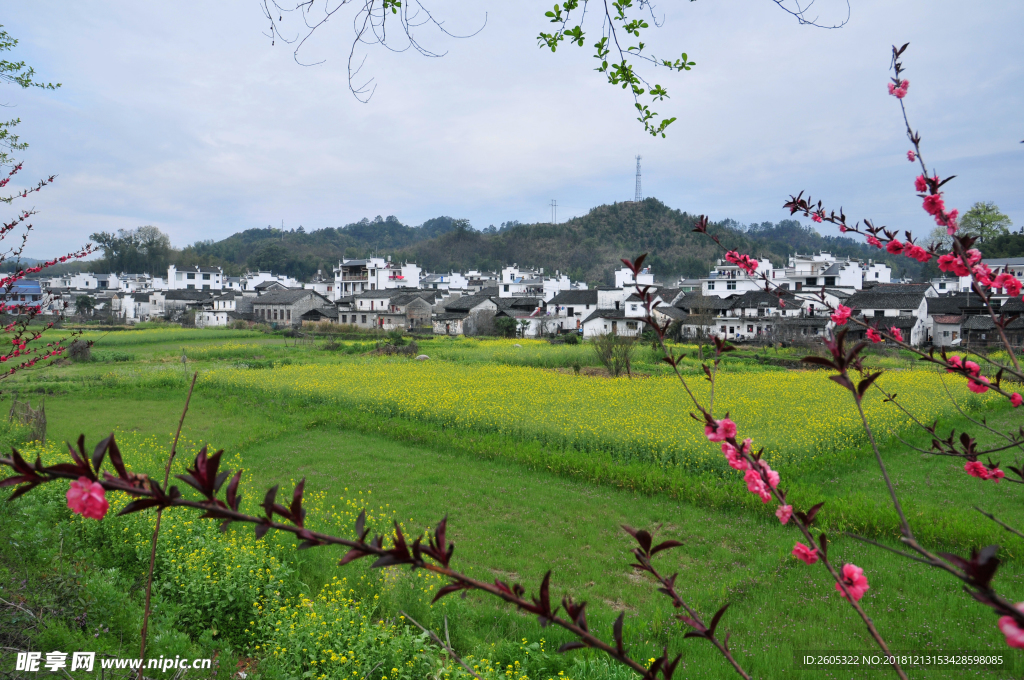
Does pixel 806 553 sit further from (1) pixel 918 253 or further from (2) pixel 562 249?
(2) pixel 562 249

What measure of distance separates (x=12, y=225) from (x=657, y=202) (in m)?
135

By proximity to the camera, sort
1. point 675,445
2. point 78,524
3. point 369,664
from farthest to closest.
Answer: point 675,445 → point 78,524 → point 369,664

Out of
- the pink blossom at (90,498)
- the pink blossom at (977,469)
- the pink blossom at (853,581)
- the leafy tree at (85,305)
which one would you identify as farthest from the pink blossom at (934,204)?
the leafy tree at (85,305)

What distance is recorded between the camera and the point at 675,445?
1326cm

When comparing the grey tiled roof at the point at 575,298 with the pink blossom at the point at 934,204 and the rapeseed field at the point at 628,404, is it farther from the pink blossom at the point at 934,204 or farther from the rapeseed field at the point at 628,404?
the pink blossom at the point at 934,204

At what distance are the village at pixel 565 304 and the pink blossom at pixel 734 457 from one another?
33961 mm

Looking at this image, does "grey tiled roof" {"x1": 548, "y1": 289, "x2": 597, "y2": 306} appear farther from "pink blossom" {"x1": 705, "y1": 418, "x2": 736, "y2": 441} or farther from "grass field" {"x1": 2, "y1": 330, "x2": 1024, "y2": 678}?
"pink blossom" {"x1": 705, "y1": 418, "x2": 736, "y2": 441}

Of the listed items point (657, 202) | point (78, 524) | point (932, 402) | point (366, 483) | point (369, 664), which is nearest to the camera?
point (369, 664)

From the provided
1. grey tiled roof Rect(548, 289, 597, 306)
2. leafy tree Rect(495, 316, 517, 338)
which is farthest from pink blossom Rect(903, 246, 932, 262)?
grey tiled roof Rect(548, 289, 597, 306)

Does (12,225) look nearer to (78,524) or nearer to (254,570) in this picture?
(78,524)

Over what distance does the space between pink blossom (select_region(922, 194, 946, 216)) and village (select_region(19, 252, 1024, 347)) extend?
110 ft

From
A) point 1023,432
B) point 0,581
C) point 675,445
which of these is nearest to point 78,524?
point 0,581

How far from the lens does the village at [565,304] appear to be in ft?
147

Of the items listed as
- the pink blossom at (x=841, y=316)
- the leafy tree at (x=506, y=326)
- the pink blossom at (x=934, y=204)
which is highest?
the pink blossom at (x=934, y=204)
